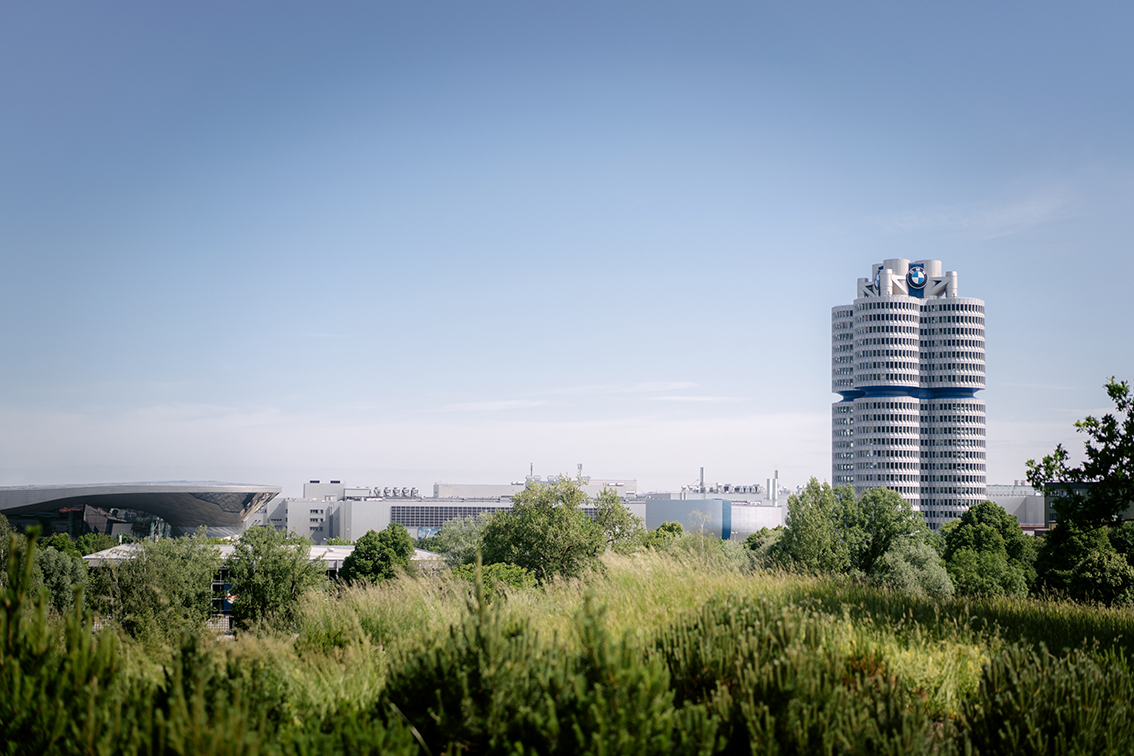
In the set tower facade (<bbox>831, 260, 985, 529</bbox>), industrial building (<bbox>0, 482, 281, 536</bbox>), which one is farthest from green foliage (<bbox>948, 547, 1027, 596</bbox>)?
tower facade (<bbox>831, 260, 985, 529</bbox>)

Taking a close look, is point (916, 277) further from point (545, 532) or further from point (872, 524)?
point (545, 532)

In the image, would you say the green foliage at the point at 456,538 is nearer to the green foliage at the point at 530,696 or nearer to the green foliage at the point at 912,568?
the green foliage at the point at 912,568

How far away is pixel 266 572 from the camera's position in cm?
3731

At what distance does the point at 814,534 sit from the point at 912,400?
133m

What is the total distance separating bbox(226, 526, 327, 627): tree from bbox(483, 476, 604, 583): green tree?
10765 millimetres

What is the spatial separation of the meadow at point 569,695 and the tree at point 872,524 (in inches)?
1811

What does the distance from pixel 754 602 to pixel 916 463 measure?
167707mm

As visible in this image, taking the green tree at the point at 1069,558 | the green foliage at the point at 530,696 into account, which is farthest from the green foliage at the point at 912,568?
the green foliage at the point at 530,696

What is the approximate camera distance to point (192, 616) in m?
34.2

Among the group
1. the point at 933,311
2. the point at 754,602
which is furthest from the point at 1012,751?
the point at 933,311

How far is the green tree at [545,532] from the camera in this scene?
142ft

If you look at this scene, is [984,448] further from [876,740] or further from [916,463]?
[876,740]

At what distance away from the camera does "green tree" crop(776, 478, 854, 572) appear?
41.3m

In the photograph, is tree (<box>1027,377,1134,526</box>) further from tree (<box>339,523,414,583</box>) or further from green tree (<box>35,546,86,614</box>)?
tree (<box>339,523,414,583</box>)
